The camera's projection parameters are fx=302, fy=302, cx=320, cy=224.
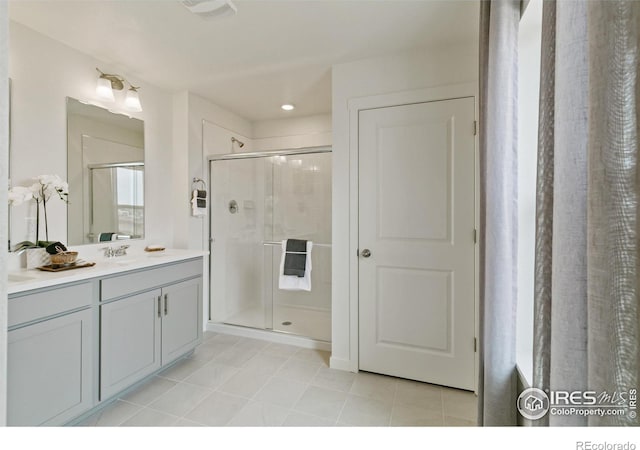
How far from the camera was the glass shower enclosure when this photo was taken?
2840 mm

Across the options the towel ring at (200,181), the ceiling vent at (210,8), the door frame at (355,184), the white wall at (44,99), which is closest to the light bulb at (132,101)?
the white wall at (44,99)

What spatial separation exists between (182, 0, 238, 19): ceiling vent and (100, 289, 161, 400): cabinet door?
1765 millimetres

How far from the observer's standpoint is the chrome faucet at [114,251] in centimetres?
236

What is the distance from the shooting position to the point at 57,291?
1.58 metres

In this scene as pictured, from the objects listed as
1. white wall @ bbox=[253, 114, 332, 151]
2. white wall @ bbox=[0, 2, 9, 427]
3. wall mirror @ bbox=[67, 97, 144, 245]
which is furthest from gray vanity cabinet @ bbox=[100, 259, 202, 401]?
white wall @ bbox=[253, 114, 332, 151]

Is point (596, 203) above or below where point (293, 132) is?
below

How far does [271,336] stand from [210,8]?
2.62 metres

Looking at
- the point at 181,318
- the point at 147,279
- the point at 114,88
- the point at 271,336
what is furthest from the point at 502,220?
the point at 114,88

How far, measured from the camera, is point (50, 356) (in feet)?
5.07

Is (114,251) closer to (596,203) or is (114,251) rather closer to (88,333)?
(88,333)

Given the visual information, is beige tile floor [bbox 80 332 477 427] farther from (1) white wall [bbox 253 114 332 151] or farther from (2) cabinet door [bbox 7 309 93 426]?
(1) white wall [bbox 253 114 332 151]

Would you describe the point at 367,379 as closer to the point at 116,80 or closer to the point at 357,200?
the point at 357,200

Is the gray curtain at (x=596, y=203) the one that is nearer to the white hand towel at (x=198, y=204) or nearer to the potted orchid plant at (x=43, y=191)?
the potted orchid plant at (x=43, y=191)

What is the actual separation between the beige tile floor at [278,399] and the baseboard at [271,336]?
21cm
